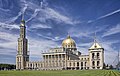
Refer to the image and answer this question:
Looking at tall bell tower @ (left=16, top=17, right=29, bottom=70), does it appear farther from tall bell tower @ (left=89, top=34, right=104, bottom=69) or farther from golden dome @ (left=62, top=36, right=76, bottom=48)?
tall bell tower @ (left=89, top=34, right=104, bottom=69)

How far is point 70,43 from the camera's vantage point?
14250 cm

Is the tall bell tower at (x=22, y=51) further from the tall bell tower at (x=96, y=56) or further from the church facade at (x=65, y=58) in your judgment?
the tall bell tower at (x=96, y=56)

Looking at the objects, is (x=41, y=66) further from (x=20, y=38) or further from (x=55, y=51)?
(x=20, y=38)

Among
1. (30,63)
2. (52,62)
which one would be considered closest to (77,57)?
(52,62)

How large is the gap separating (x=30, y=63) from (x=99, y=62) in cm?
4481

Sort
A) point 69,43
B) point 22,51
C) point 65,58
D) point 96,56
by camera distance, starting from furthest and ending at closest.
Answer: point 22,51 → point 69,43 → point 65,58 → point 96,56

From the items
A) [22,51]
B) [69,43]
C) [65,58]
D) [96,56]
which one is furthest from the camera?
[22,51]

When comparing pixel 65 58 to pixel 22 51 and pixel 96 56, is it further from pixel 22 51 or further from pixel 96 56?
pixel 22 51

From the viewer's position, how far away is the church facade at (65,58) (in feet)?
405

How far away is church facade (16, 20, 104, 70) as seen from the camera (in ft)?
405

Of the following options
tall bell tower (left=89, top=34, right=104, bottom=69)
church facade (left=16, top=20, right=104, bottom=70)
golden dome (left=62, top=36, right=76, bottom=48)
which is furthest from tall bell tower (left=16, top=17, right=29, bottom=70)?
tall bell tower (left=89, top=34, right=104, bottom=69)

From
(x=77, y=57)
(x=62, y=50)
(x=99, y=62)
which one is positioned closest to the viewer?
(x=99, y=62)

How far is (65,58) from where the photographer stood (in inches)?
5027

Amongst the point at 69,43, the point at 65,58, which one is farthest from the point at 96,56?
the point at 69,43
